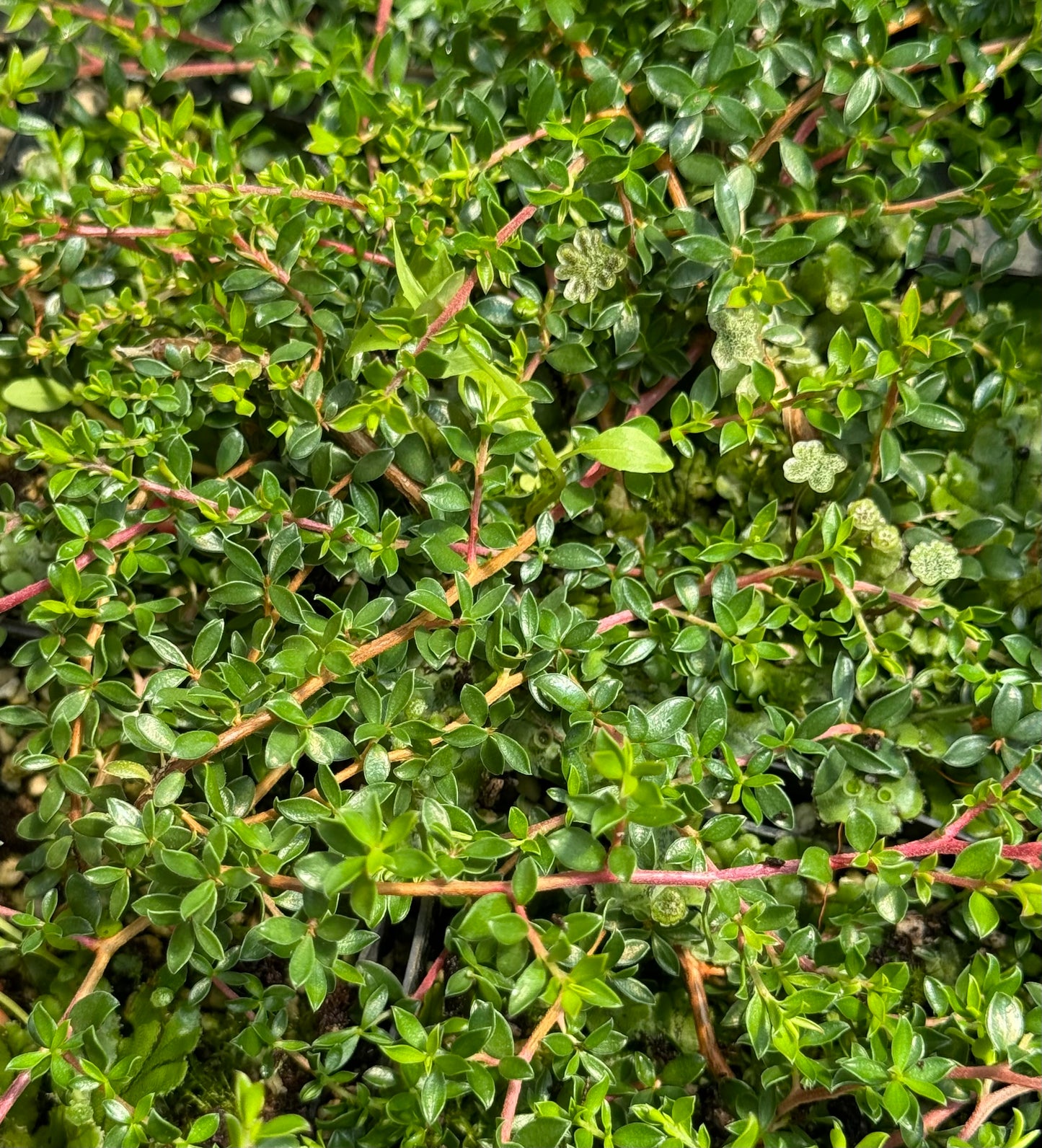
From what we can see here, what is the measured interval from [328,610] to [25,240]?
824mm

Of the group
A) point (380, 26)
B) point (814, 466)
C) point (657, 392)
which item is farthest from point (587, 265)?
point (380, 26)

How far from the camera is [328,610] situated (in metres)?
1.42

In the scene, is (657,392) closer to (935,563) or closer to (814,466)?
(814,466)

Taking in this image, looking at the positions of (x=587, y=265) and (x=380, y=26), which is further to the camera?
(x=380, y=26)

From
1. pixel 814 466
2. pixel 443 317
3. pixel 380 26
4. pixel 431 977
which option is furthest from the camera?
pixel 380 26

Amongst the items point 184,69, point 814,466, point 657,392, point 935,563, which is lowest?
point 935,563

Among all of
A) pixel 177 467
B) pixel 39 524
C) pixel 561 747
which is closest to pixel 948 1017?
pixel 561 747

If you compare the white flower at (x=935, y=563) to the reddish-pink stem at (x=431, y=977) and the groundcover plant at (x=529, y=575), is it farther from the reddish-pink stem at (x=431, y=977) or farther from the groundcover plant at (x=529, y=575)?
the reddish-pink stem at (x=431, y=977)

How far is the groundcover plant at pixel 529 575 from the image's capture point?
1131 mm

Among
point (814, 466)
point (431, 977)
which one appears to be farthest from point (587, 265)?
point (431, 977)

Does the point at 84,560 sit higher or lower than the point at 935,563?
higher

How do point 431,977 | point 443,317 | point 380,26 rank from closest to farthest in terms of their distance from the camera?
point 443,317 < point 431,977 < point 380,26

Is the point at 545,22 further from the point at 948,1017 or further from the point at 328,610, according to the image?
the point at 948,1017

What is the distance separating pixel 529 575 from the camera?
129 centimetres
